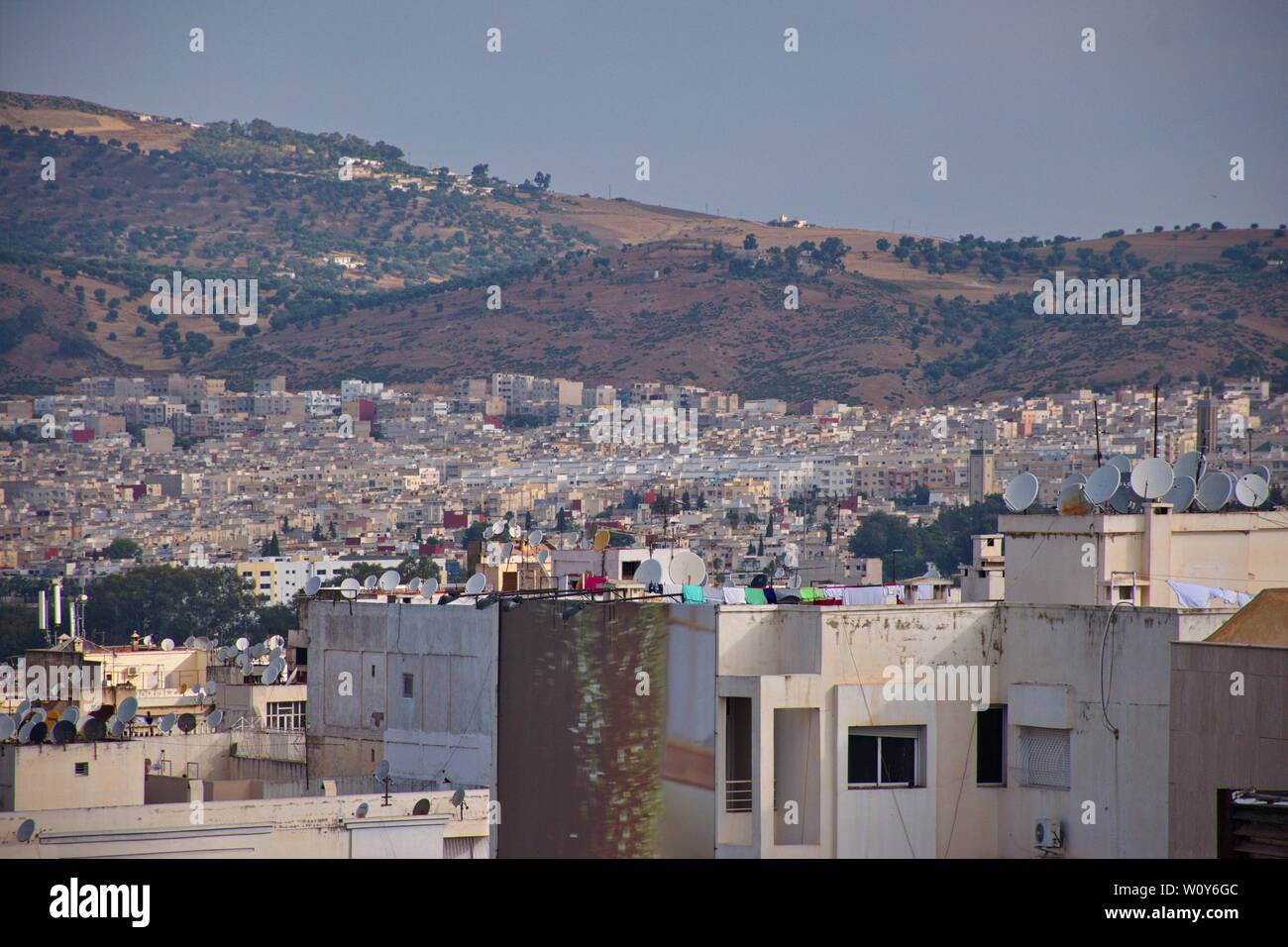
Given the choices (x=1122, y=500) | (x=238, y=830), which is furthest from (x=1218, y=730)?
(x=238, y=830)

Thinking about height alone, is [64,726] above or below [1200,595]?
below

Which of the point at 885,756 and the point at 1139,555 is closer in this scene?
the point at 885,756

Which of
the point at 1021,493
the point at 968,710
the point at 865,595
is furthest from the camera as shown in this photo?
the point at 865,595

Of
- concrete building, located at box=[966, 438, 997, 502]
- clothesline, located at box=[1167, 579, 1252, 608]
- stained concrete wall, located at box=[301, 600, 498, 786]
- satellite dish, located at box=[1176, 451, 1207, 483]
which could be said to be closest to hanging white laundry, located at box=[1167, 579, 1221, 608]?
clothesline, located at box=[1167, 579, 1252, 608]

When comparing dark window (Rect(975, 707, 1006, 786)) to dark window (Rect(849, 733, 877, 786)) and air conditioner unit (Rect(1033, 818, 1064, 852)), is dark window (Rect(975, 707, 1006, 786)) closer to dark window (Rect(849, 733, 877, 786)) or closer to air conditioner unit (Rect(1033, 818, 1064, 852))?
air conditioner unit (Rect(1033, 818, 1064, 852))

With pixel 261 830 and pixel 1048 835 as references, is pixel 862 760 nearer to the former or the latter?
pixel 1048 835

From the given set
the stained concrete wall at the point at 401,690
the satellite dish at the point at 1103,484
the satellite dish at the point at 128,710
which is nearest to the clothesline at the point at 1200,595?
the satellite dish at the point at 1103,484

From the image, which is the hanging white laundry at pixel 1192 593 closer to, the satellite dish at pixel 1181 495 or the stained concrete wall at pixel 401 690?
the satellite dish at pixel 1181 495
